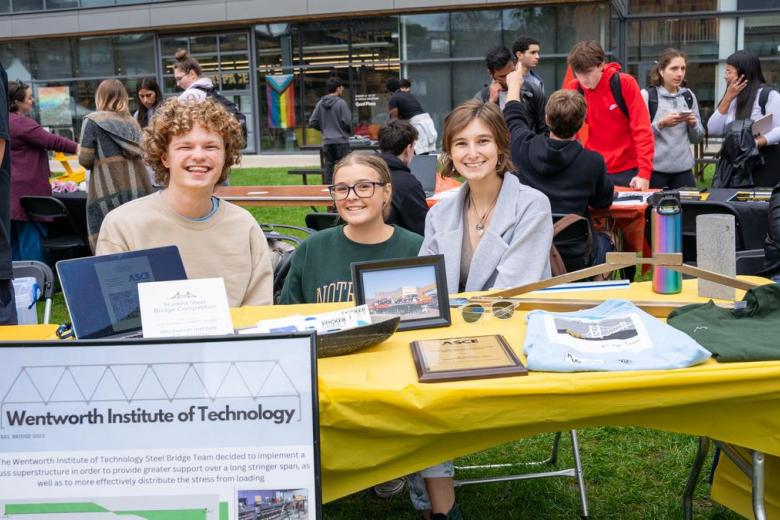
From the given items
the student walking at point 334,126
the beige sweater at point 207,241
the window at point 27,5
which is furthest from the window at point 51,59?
the beige sweater at point 207,241

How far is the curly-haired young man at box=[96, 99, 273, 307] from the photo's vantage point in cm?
285

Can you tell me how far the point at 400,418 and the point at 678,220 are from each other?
1.21 m

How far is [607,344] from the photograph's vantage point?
1951 mm

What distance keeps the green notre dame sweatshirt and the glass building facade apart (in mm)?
16215

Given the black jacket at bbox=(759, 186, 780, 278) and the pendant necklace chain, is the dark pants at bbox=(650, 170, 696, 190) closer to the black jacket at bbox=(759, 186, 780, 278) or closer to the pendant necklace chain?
the black jacket at bbox=(759, 186, 780, 278)

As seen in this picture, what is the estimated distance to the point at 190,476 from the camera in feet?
5.61

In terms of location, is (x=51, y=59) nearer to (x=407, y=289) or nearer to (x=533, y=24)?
(x=533, y=24)

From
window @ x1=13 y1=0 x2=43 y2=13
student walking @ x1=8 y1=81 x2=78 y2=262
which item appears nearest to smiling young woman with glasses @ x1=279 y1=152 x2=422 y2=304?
student walking @ x1=8 y1=81 x2=78 y2=262

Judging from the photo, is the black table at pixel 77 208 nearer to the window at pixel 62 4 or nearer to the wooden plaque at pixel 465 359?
the wooden plaque at pixel 465 359

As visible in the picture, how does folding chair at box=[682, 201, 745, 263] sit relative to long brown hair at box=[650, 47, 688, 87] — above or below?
below

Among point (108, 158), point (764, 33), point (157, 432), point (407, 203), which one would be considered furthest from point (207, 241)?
point (764, 33)

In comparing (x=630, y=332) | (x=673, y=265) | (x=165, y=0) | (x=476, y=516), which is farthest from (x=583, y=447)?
(x=165, y=0)

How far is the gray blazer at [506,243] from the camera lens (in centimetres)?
290

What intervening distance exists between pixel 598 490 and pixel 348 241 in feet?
4.71
